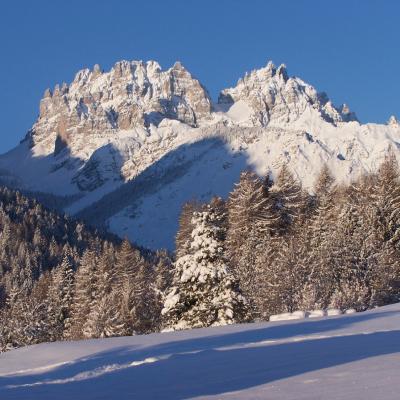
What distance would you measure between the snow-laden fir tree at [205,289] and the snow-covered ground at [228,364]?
→ 7505mm

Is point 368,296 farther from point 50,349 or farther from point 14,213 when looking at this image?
point 14,213

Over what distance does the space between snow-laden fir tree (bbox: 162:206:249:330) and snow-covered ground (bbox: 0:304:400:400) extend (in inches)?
295

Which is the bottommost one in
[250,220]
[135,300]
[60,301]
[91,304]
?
[135,300]

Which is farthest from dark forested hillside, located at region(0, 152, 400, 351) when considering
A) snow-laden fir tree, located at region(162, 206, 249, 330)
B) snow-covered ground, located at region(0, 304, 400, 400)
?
snow-covered ground, located at region(0, 304, 400, 400)

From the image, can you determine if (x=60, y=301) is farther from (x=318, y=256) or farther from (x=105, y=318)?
(x=318, y=256)

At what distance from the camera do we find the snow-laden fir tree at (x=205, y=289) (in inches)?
1098

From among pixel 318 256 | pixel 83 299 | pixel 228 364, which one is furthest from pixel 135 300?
pixel 228 364

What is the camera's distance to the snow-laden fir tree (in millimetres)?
27891

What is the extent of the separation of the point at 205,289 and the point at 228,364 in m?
14.9

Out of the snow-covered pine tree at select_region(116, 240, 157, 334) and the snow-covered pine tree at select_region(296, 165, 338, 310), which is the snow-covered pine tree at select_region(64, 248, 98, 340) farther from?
the snow-covered pine tree at select_region(296, 165, 338, 310)

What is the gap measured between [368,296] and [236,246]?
1272cm

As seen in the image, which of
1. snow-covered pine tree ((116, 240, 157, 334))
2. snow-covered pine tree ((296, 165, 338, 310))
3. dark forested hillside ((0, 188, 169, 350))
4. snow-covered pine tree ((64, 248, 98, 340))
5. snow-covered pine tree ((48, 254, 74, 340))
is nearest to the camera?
snow-covered pine tree ((296, 165, 338, 310))

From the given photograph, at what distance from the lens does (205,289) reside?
28.3 metres

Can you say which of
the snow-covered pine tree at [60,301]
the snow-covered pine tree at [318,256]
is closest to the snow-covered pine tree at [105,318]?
the snow-covered pine tree at [60,301]
